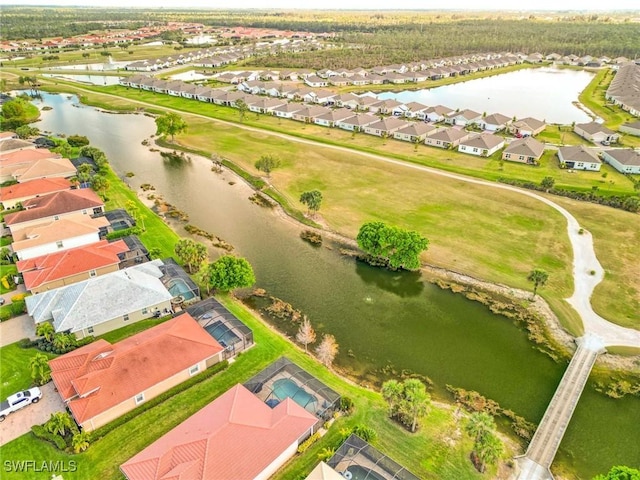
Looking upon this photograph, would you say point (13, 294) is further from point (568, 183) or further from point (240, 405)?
point (568, 183)

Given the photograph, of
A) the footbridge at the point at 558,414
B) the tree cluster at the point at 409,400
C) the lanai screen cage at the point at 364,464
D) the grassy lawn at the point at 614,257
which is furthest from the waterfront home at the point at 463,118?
the lanai screen cage at the point at 364,464

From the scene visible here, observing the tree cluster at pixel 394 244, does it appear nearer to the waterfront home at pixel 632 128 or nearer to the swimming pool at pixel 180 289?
the swimming pool at pixel 180 289

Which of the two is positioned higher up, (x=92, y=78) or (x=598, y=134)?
(x=598, y=134)

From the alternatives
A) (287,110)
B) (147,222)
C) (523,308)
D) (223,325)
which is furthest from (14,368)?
(287,110)

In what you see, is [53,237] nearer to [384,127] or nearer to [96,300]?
[96,300]

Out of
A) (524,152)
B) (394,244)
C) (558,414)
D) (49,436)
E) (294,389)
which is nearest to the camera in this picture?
(49,436)

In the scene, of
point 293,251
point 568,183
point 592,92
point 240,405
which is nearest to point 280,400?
point 240,405
